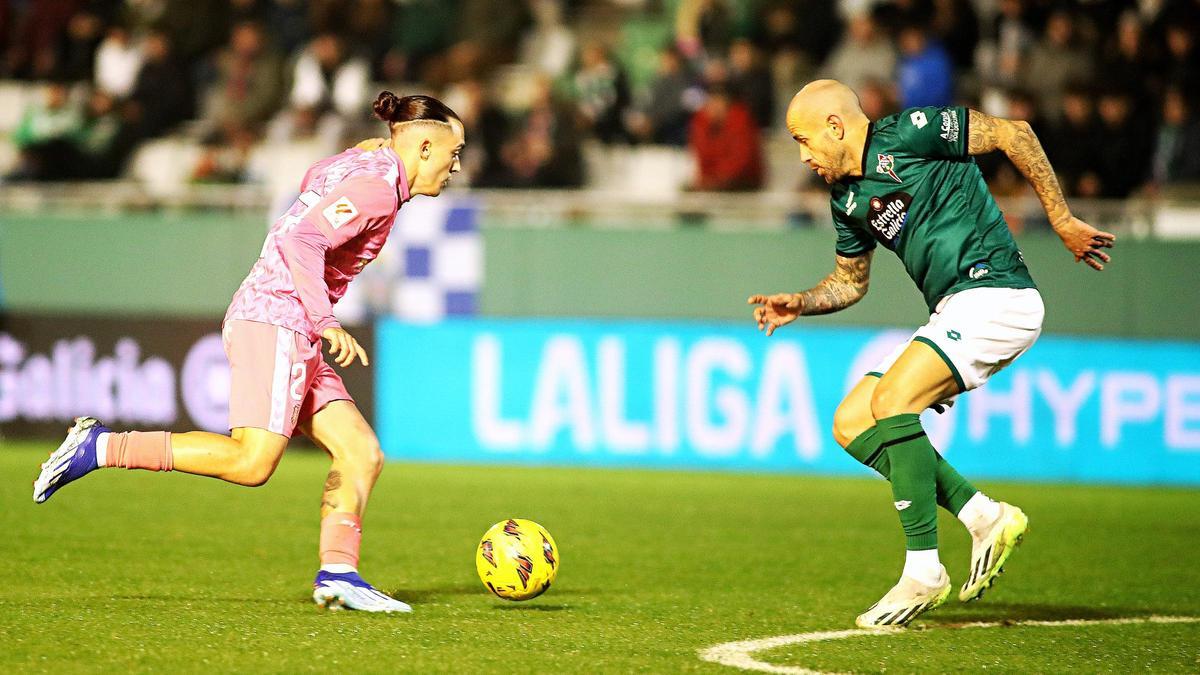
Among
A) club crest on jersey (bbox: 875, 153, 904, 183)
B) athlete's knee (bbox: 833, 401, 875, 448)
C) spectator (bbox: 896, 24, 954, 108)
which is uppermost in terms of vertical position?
spectator (bbox: 896, 24, 954, 108)

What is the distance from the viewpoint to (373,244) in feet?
20.8

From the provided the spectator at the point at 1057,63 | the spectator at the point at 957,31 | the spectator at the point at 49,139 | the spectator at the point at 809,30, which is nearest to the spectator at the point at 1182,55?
the spectator at the point at 1057,63

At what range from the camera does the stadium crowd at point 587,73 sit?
1427 centimetres

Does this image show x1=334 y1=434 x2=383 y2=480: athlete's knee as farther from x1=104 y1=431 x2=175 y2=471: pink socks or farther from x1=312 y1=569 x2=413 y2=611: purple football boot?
x1=104 y1=431 x2=175 y2=471: pink socks

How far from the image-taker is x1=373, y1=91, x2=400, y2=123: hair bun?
20.6ft

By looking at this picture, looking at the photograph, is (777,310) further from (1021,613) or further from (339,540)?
(339,540)

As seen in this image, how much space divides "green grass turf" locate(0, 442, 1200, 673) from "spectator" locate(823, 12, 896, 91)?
4.37 metres

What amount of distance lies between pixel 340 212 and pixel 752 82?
31.9ft

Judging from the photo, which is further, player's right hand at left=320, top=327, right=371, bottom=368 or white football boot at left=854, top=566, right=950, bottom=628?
white football boot at left=854, top=566, right=950, bottom=628

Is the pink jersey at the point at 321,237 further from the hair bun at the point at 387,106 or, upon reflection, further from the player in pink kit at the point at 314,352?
the hair bun at the point at 387,106

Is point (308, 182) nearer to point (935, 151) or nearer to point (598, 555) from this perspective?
point (935, 151)

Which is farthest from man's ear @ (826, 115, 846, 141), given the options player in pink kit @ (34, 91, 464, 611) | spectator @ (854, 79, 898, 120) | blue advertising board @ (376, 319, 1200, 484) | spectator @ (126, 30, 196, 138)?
spectator @ (126, 30, 196, 138)

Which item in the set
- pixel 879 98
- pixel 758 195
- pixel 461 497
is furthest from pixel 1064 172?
pixel 461 497

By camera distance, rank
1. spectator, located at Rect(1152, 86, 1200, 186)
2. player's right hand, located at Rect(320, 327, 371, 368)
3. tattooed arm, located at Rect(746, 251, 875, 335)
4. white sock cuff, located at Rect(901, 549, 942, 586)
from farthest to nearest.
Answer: spectator, located at Rect(1152, 86, 1200, 186), tattooed arm, located at Rect(746, 251, 875, 335), white sock cuff, located at Rect(901, 549, 942, 586), player's right hand, located at Rect(320, 327, 371, 368)
